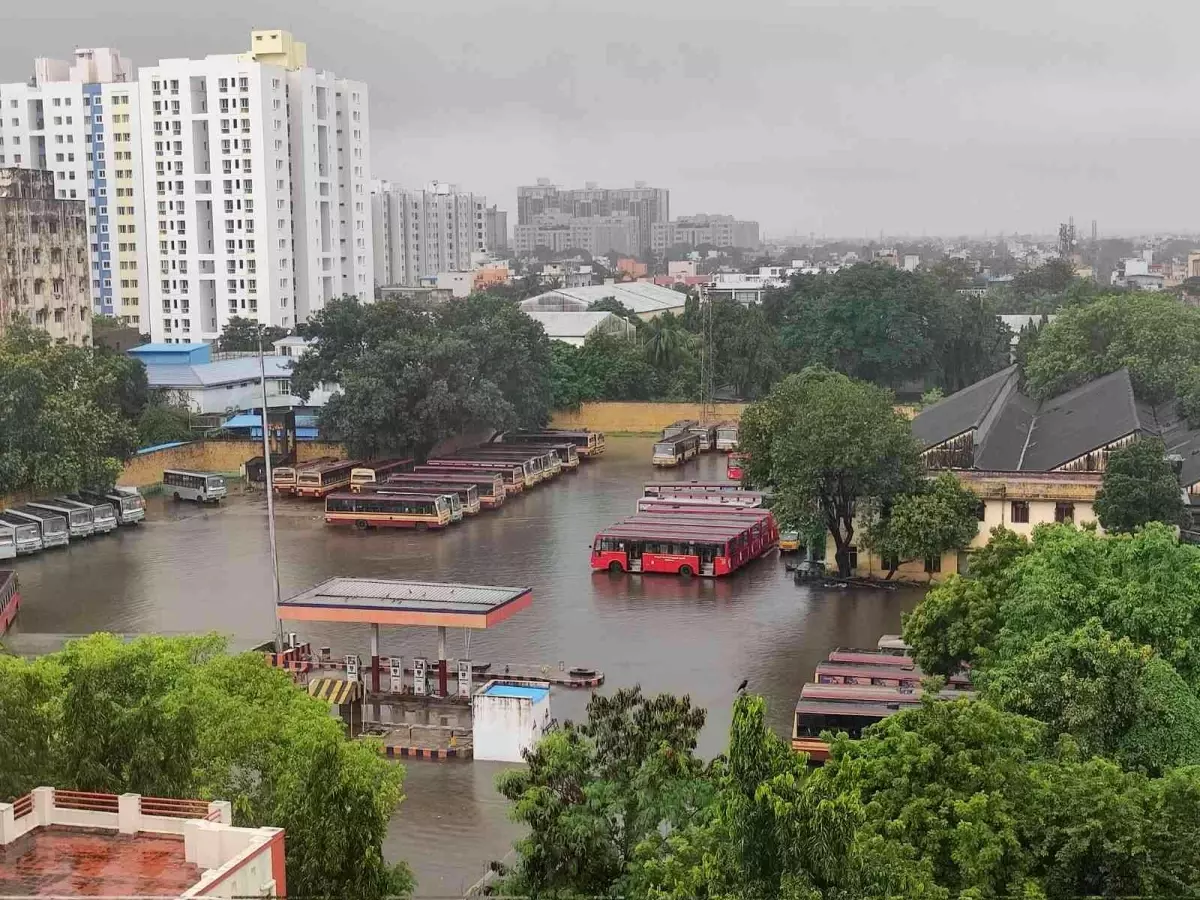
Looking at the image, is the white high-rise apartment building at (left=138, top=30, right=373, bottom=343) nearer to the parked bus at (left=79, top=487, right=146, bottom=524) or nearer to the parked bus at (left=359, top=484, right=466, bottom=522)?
the parked bus at (left=79, top=487, right=146, bottom=524)

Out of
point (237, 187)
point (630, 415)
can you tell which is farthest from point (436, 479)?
point (237, 187)

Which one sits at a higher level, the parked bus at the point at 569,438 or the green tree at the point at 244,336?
the green tree at the point at 244,336

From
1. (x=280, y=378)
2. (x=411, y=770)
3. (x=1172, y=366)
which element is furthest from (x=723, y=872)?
(x=280, y=378)

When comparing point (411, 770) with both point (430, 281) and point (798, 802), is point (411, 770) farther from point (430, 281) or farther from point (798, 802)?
point (430, 281)

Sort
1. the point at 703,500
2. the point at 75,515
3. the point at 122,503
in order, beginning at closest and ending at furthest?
the point at 75,515, the point at 703,500, the point at 122,503

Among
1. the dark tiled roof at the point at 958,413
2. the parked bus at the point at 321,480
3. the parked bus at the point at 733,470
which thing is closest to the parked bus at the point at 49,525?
the parked bus at the point at 321,480

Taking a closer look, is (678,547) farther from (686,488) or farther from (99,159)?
(99,159)

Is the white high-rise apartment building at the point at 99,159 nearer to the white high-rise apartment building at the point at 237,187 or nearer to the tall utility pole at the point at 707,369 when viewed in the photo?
the white high-rise apartment building at the point at 237,187
